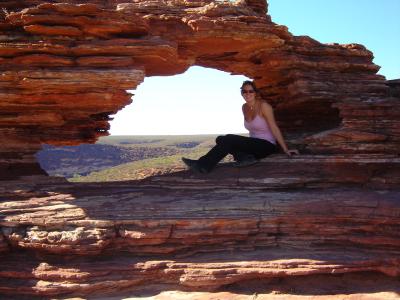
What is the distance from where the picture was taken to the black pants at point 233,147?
1202cm

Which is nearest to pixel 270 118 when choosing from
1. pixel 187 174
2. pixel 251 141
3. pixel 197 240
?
pixel 251 141

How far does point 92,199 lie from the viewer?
1077 centimetres

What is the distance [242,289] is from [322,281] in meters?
1.78

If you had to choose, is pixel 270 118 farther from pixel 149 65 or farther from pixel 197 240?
pixel 197 240

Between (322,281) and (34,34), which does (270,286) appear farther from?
(34,34)

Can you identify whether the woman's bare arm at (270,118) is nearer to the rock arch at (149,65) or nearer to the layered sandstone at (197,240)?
the rock arch at (149,65)

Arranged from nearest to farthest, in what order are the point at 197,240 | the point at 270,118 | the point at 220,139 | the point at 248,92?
1. the point at 197,240
2. the point at 248,92
3. the point at 270,118
4. the point at 220,139

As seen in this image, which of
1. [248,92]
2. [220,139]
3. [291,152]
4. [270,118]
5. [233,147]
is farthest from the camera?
[291,152]

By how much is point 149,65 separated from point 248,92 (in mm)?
3121

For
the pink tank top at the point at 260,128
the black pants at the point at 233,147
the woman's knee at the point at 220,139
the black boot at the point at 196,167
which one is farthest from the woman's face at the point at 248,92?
the black boot at the point at 196,167

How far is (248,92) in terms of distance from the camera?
455 inches

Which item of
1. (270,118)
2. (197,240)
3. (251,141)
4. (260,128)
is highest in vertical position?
(270,118)

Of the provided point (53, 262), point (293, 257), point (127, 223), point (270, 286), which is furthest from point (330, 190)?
point (53, 262)

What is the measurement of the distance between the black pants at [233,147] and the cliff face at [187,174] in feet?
1.33
